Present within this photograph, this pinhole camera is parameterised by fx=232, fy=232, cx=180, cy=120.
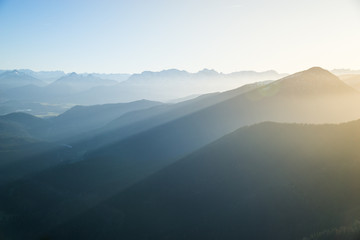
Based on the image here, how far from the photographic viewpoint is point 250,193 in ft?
154

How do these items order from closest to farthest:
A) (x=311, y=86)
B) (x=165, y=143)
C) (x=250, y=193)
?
1. (x=250, y=193)
2. (x=165, y=143)
3. (x=311, y=86)

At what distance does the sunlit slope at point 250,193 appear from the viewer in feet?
119

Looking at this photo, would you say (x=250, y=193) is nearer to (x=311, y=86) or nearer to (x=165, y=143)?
(x=165, y=143)

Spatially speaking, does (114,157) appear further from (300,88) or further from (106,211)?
(300,88)

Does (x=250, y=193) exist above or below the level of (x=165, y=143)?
above

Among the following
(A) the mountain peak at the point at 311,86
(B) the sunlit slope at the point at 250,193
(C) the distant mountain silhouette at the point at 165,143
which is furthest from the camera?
(A) the mountain peak at the point at 311,86

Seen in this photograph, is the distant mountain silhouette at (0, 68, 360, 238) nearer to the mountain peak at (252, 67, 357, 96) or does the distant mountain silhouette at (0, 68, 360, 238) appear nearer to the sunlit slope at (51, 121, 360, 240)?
the mountain peak at (252, 67, 357, 96)

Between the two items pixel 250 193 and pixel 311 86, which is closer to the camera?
pixel 250 193

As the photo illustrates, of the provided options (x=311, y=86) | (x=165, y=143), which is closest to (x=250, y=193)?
(x=165, y=143)

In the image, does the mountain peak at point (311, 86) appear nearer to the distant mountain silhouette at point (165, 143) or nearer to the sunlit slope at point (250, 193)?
the distant mountain silhouette at point (165, 143)

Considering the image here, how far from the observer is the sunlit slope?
36.3 m

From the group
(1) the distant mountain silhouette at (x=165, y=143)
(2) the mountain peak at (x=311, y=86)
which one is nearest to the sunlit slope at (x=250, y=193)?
(1) the distant mountain silhouette at (x=165, y=143)

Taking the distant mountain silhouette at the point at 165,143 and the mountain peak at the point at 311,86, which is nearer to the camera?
the distant mountain silhouette at the point at 165,143

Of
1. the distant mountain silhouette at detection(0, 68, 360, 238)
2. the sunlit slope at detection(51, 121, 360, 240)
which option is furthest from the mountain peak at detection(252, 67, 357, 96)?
the sunlit slope at detection(51, 121, 360, 240)
